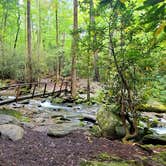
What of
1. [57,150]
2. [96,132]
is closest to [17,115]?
[96,132]

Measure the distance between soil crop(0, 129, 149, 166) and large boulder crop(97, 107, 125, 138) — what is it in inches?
23.7

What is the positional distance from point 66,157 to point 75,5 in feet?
35.8

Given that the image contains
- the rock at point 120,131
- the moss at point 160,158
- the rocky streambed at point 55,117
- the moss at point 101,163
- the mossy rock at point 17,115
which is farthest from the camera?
the mossy rock at point 17,115

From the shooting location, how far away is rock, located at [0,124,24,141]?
19.6ft

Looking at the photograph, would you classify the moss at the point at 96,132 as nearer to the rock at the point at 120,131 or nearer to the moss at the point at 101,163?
the rock at the point at 120,131

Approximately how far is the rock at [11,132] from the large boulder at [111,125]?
2074mm

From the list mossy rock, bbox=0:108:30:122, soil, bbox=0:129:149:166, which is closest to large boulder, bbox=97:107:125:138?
soil, bbox=0:129:149:166

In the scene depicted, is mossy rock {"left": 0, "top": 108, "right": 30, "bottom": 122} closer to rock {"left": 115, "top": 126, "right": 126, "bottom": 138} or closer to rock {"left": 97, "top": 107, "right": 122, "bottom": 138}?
→ rock {"left": 97, "top": 107, "right": 122, "bottom": 138}

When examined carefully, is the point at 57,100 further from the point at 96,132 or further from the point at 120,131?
the point at 120,131

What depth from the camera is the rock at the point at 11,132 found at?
19.6ft

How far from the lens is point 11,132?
6.14 m

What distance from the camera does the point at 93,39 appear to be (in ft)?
22.7

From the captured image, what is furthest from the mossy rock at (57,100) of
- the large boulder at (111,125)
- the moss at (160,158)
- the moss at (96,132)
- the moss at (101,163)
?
the moss at (101,163)

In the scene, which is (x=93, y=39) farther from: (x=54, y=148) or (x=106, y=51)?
(x=54, y=148)
